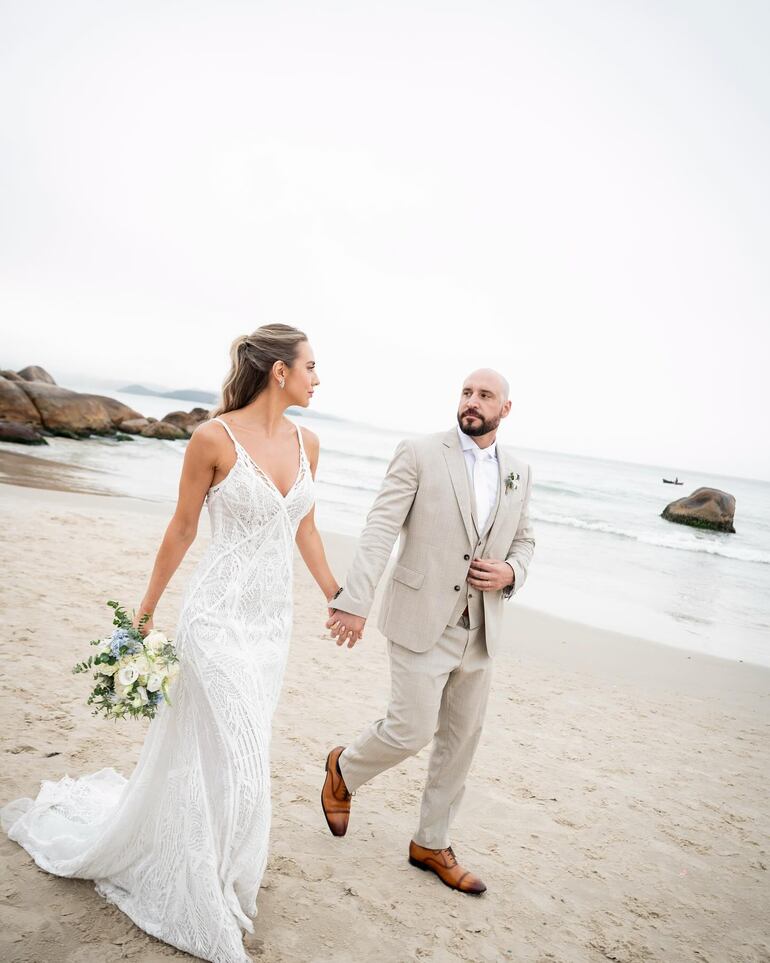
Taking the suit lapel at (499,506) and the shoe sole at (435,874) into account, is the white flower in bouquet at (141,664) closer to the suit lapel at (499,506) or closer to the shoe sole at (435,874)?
the suit lapel at (499,506)

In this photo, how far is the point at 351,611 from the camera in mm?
3125

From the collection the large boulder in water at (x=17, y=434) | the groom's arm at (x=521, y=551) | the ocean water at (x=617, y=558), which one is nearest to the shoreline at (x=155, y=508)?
the ocean water at (x=617, y=558)

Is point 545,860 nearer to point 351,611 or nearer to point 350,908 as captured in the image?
point 350,908

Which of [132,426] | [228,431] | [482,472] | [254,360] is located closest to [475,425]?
[482,472]

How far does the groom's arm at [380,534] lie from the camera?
3.13 meters

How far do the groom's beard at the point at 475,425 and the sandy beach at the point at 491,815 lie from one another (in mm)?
2218

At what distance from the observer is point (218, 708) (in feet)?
8.50

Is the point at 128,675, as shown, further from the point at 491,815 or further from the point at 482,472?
the point at 491,815

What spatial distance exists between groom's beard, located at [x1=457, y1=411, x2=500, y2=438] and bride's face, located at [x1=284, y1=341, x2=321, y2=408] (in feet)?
2.53

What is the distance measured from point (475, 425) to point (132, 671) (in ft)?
6.25

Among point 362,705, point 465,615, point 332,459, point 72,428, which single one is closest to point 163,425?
point 72,428

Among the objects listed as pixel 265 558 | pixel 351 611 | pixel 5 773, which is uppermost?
pixel 265 558

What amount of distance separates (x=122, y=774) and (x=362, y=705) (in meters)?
2.11

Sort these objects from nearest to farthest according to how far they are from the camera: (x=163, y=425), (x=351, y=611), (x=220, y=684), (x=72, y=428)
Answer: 1. (x=220, y=684)
2. (x=351, y=611)
3. (x=72, y=428)
4. (x=163, y=425)
